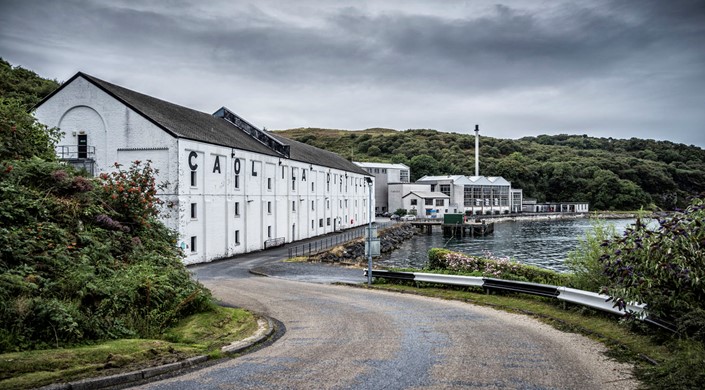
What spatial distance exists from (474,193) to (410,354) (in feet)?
359

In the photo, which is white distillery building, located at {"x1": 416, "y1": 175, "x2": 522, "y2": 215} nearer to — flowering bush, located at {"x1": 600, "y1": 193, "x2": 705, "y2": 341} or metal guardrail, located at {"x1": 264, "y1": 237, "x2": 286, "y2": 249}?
metal guardrail, located at {"x1": 264, "y1": 237, "x2": 286, "y2": 249}

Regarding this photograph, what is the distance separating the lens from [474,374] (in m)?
8.62

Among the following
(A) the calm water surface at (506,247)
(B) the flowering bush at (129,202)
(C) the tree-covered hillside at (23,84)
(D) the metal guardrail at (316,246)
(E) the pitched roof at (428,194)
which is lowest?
(A) the calm water surface at (506,247)

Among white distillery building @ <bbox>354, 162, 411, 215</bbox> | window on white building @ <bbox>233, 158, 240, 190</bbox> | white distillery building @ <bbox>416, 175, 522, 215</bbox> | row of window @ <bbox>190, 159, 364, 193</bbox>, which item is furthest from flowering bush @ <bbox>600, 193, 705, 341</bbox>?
white distillery building @ <bbox>416, 175, 522, 215</bbox>

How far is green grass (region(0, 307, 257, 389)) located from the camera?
7883 mm

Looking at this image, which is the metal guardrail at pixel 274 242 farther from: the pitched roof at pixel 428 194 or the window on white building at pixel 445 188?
the window on white building at pixel 445 188

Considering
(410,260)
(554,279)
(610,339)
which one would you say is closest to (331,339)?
(610,339)

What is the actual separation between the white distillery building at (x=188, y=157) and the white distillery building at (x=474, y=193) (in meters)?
69.1

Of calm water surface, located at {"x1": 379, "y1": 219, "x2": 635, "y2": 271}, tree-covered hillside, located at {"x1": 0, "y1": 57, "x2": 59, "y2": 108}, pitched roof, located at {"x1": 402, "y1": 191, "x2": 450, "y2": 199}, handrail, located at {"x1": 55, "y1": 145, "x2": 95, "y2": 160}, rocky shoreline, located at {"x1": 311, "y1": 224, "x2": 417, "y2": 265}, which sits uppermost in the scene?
tree-covered hillside, located at {"x1": 0, "y1": 57, "x2": 59, "y2": 108}

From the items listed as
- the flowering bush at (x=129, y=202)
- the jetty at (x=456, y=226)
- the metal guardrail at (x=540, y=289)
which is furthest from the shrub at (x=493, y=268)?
the jetty at (x=456, y=226)

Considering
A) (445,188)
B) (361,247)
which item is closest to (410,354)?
(361,247)

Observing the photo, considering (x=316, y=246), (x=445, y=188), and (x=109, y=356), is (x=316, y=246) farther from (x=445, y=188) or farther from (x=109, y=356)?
(x=445, y=188)

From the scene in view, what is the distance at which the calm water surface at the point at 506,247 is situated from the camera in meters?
50.0

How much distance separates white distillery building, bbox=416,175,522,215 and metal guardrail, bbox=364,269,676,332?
91.0 meters
